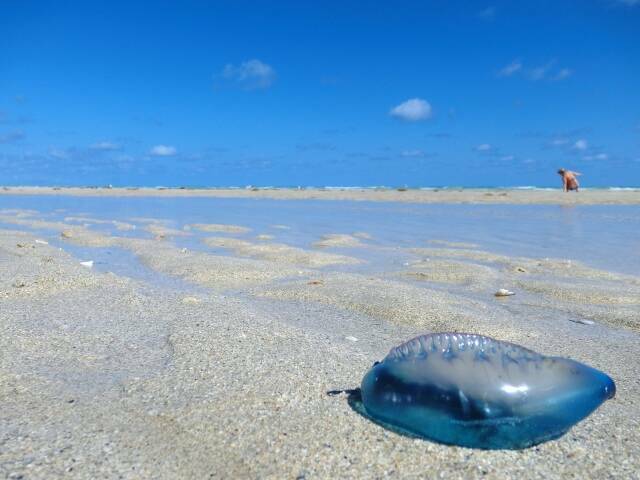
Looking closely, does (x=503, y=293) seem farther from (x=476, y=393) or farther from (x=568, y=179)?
(x=568, y=179)

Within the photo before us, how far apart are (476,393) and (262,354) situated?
104 cm

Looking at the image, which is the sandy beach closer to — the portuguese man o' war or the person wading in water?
the portuguese man o' war

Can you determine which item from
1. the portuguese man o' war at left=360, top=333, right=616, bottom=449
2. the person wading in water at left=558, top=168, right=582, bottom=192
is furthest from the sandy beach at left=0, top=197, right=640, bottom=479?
the person wading in water at left=558, top=168, right=582, bottom=192

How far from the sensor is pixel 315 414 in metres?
1.84

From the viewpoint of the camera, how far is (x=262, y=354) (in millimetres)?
2416

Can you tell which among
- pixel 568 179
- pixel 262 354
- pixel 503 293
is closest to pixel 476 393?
pixel 262 354

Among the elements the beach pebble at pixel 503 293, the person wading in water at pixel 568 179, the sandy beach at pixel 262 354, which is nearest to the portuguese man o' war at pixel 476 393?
the sandy beach at pixel 262 354

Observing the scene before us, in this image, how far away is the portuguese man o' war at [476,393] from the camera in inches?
64.7

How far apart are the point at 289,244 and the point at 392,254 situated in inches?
57.6

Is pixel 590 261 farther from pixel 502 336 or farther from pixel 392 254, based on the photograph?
pixel 502 336

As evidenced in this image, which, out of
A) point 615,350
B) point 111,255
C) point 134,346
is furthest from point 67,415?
point 111,255

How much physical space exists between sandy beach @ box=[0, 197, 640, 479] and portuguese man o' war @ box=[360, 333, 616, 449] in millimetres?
51

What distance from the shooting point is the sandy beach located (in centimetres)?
158

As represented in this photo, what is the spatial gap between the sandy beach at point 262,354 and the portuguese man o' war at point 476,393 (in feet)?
0.17
